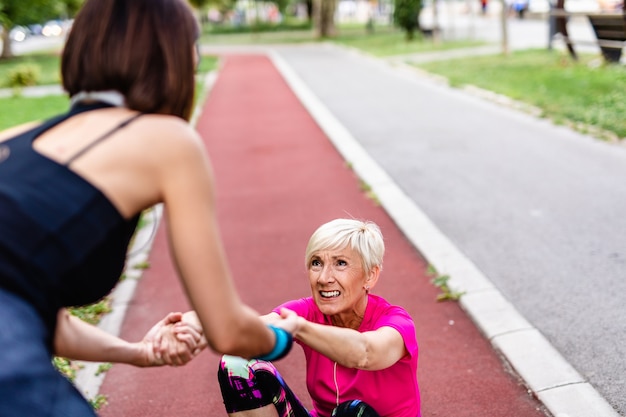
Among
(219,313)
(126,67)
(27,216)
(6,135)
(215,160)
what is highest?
(126,67)

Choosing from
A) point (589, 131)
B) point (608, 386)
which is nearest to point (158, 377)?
point (608, 386)

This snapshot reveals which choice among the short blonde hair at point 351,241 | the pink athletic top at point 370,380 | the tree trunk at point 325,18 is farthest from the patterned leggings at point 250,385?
the tree trunk at point 325,18

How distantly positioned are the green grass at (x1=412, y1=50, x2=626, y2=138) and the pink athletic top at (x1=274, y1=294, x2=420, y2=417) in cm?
746

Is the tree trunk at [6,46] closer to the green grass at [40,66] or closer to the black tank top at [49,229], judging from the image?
the green grass at [40,66]

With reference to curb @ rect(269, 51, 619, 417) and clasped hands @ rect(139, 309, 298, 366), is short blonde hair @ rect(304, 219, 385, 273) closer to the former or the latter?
clasped hands @ rect(139, 309, 298, 366)

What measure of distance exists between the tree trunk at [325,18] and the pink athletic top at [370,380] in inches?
1543

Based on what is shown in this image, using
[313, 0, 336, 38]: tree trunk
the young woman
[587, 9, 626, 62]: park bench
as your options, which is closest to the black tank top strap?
the young woman

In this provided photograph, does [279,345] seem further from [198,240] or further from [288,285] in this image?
[288,285]

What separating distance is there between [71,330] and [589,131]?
8939 millimetres

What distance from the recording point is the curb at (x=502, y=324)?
10.7 feet

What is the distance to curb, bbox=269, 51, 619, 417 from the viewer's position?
10.7 feet

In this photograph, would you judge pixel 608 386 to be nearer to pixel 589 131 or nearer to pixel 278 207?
pixel 278 207

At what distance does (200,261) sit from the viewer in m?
1.48

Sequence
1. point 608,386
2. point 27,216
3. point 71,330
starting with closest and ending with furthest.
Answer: point 27,216 → point 71,330 → point 608,386
